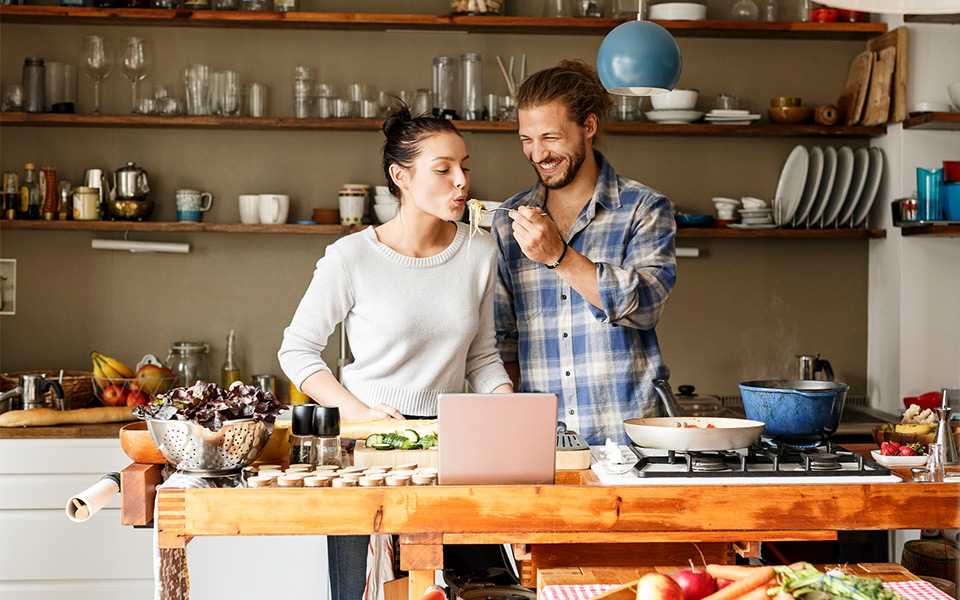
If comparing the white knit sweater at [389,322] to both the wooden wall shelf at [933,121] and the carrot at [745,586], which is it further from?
the wooden wall shelf at [933,121]

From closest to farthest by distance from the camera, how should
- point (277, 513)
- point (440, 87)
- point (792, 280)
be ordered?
1. point (277, 513)
2. point (440, 87)
3. point (792, 280)

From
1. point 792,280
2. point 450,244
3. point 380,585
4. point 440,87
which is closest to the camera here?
point 380,585

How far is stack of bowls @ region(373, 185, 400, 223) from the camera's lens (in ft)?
14.4

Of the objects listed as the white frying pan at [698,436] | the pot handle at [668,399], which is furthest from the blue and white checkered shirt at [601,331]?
the white frying pan at [698,436]

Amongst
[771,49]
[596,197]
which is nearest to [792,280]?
[771,49]

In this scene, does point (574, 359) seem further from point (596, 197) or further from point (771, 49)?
point (771, 49)

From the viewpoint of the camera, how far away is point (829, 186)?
447cm

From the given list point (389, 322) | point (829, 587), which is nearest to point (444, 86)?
point (389, 322)

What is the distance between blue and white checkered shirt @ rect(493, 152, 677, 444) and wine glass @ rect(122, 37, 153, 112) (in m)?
2.14

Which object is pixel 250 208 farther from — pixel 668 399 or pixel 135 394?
pixel 668 399

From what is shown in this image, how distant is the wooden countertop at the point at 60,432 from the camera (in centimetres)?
386

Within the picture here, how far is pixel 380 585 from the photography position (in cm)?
251

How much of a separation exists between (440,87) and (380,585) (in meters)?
2.39

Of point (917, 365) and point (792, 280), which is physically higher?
point (792, 280)
